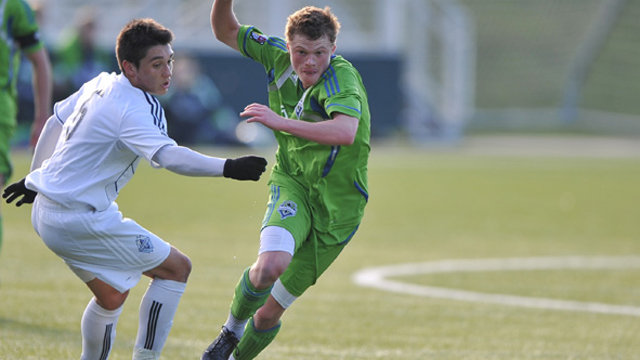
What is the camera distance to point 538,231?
13.7 meters

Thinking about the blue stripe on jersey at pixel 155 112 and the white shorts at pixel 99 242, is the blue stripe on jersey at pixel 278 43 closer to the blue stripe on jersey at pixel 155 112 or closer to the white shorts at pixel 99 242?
the blue stripe on jersey at pixel 155 112

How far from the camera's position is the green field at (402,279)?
6.55m

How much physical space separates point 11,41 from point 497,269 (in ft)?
16.9

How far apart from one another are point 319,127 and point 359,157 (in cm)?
58

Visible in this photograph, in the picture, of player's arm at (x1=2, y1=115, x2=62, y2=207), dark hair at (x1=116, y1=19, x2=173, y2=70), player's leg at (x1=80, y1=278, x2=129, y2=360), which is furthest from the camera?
player's arm at (x1=2, y1=115, x2=62, y2=207)

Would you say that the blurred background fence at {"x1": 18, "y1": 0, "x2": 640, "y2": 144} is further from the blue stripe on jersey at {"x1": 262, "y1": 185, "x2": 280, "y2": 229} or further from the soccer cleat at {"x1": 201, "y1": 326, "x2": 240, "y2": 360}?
the soccer cleat at {"x1": 201, "y1": 326, "x2": 240, "y2": 360}

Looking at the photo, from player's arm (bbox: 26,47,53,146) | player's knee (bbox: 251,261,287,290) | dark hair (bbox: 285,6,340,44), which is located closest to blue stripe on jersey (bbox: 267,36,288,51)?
dark hair (bbox: 285,6,340,44)

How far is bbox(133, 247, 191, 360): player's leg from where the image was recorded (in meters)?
5.16

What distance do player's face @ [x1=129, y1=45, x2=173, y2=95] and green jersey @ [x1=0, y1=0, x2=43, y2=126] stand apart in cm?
295

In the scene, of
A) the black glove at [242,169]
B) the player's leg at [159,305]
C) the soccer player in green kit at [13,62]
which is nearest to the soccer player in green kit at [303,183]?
the player's leg at [159,305]

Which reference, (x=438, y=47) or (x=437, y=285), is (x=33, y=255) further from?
(x=438, y=47)

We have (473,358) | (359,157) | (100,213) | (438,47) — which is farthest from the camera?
(438,47)

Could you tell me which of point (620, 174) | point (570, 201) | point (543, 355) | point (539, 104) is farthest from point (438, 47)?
point (543, 355)

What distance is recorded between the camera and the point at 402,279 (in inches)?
375
